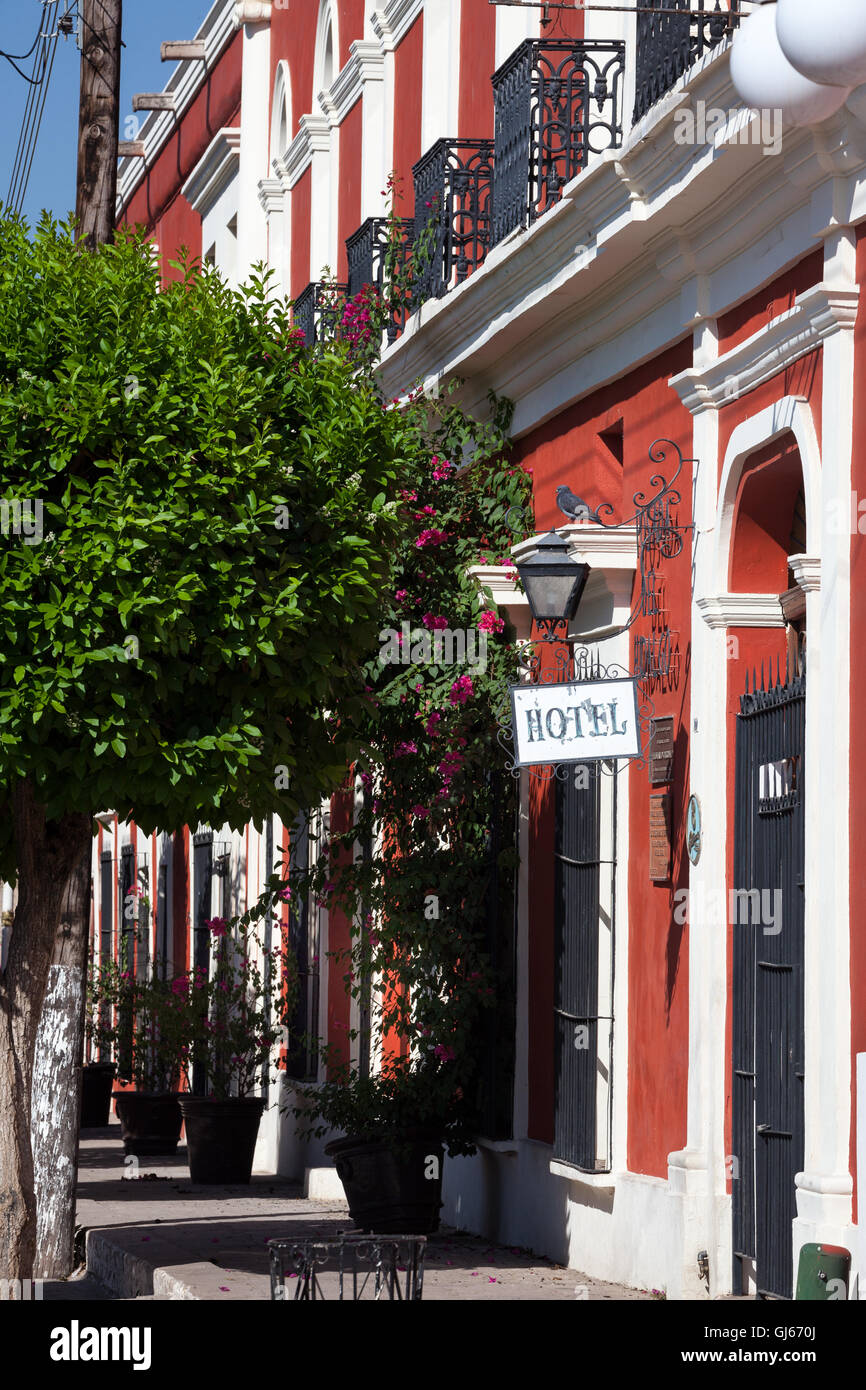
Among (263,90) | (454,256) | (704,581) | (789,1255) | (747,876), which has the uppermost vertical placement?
(263,90)

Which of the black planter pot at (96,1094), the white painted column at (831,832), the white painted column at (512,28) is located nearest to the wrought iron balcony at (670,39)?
the white painted column at (831,832)

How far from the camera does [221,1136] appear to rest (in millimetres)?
16141

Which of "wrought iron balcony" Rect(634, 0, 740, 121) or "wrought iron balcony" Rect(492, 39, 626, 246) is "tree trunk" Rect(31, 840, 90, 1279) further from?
"wrought iron balcony" Rect(634, 0, 740, 121)

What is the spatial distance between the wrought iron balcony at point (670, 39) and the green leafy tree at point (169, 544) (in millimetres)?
1880

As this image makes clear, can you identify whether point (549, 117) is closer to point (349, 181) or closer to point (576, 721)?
point (576, 721)

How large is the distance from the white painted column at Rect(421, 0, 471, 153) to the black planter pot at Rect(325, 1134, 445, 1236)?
661 centimetres

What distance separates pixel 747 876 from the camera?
8.92 m

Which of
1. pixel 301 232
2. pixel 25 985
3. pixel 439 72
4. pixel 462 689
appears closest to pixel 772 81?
pixel 462 689

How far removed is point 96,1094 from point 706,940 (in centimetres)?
1460

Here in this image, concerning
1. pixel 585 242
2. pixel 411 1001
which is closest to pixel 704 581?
pixel 585 242

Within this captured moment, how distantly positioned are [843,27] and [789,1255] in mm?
4365

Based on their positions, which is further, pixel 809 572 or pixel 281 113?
pixel 281 113

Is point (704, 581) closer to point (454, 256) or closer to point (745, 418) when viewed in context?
point (745, 418)

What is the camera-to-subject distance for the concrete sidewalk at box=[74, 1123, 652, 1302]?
32.3 ft
